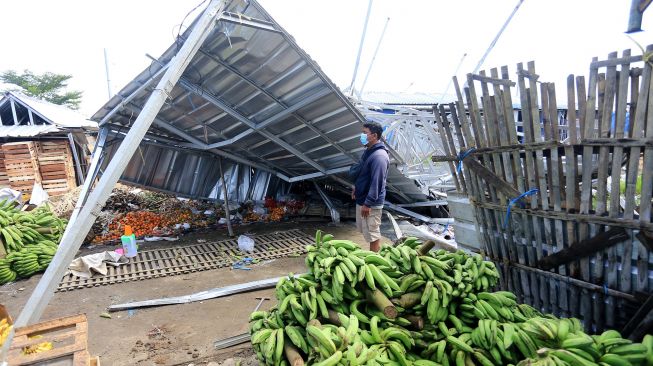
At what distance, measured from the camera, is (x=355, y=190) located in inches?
225

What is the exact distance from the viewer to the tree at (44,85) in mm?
29031

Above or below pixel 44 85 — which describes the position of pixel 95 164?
below

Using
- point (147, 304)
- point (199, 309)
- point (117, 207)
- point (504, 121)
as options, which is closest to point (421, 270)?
point (504, 121)

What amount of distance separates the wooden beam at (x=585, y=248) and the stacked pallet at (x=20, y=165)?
17.6m

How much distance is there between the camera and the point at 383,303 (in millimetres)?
2588

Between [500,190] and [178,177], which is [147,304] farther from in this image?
[178,177]

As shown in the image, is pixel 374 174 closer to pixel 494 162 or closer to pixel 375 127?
pixel 375 127

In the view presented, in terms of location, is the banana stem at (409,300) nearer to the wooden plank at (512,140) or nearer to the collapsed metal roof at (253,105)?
the wooden plank at (512,140)

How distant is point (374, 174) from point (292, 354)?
3.19 metres

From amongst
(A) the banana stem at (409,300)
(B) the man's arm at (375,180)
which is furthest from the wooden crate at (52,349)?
(B) the man's arm at (375,180)

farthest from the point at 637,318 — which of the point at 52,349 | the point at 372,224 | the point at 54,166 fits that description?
the point at 54,166

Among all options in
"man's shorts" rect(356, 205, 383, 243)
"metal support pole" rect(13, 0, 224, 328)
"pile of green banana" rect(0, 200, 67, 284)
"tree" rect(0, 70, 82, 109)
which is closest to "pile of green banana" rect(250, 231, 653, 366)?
"metal support pole" rect(13, 0, 224, 328)

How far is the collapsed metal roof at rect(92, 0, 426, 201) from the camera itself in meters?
4.96

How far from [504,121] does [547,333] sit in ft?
7.48
